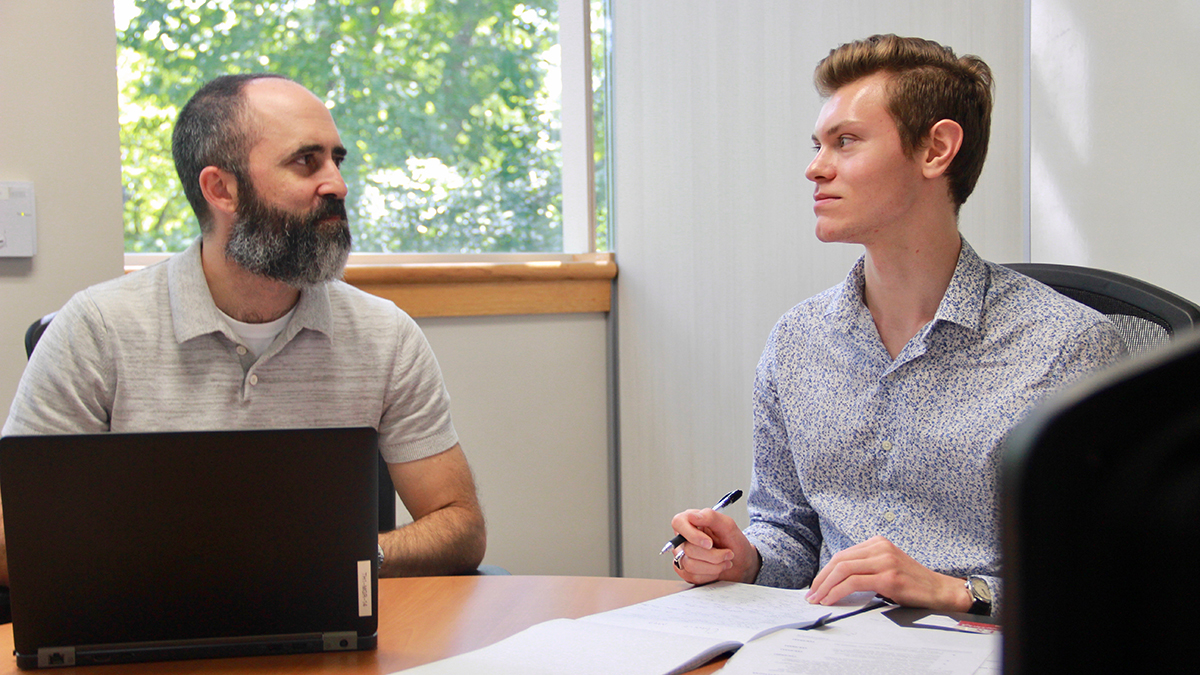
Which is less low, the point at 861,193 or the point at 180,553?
the point at 861,193

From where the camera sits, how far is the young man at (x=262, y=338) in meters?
1.43

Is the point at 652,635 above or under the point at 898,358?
under

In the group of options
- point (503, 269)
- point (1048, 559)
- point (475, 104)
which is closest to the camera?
point (1048, 559)

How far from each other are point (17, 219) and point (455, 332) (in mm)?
1042

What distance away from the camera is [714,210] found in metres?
2.42

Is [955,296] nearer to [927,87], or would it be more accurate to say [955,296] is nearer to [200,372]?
[927,87]

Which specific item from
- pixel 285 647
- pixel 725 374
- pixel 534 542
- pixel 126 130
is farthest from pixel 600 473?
pixel 285 647

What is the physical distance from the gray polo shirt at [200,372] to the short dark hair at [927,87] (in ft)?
2.71

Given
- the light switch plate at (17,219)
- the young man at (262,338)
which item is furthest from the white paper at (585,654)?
the light switch plate at (17,219)

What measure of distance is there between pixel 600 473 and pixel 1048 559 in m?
2.57

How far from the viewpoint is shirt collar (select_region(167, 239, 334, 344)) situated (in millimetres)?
1449

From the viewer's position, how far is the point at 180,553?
0.83m

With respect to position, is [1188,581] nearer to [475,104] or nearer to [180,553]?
[180,553]

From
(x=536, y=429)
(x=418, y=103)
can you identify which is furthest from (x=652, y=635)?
(x=418, y=103)
